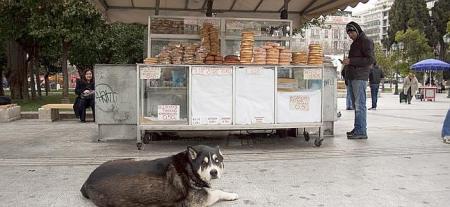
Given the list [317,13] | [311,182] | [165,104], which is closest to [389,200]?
[311,182]

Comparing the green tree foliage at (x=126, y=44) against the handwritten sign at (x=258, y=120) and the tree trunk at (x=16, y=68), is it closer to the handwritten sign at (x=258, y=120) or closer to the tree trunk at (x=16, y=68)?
the tree trunk at (x=16, y=68)

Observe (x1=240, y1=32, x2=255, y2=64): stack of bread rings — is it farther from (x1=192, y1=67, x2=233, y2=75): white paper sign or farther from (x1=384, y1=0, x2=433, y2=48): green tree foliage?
(x1=384, y1=0, x2=433, y2=48): green tree foliage

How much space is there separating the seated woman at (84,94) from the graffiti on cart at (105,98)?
14.7ft

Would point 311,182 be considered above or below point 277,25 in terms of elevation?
below

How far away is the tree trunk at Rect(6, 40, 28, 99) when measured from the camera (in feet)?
79.6

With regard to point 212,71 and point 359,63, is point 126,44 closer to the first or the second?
point 359,63

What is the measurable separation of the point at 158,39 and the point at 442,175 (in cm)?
558

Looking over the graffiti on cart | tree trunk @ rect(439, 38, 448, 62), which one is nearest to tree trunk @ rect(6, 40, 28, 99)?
the graffiti on cart

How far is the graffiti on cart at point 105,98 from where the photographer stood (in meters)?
8.34

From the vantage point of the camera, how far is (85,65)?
38.1m

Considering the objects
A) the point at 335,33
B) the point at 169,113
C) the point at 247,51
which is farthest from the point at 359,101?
the point at 335,33

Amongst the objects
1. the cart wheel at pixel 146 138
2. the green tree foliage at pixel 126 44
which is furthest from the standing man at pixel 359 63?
the green tree foliage at pixel 126 44

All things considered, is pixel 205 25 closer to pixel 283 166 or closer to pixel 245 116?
pixel 245 116

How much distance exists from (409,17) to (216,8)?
54.6 meters
